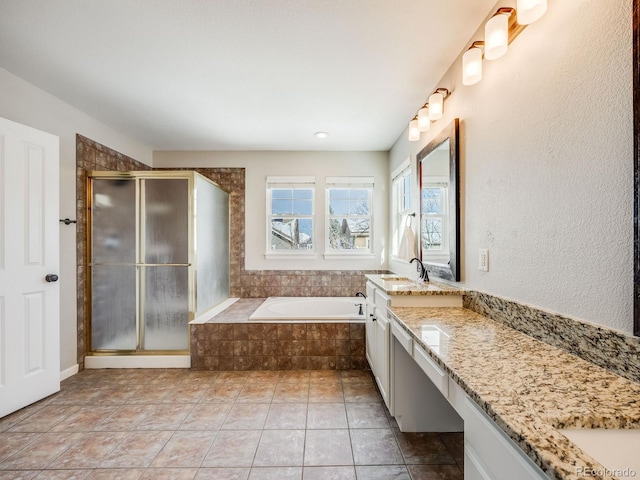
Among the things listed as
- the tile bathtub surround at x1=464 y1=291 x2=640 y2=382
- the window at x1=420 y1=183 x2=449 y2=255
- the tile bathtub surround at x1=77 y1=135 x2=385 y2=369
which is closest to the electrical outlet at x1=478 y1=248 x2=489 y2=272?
the tile bathtub surround at x1=464 y1=291 x2=640 y2=382

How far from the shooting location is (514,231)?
1.46 m

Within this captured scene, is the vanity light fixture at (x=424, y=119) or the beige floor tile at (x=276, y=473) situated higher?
the vanity light fixture at (x=424, y=119)

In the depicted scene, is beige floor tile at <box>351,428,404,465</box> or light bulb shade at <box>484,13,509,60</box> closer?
light bulb shade at <box>484,13,509,60</box>

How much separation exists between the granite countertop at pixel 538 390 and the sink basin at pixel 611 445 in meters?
0.01

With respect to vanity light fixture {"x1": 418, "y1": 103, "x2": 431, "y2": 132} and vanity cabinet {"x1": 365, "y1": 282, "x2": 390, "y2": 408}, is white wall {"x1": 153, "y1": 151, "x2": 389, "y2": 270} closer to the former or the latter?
vanity cabinet {"x1": 365, "y1": 282, "x2": 390, "y2": 408}

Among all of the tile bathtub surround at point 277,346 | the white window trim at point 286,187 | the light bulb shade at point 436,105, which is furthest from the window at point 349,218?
the light bulb shade at point 436,105

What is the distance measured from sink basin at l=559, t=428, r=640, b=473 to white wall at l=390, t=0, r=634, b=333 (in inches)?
14.4

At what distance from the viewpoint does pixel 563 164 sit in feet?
3.76

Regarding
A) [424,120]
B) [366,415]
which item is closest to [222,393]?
[366,415]

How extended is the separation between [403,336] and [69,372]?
2980mm

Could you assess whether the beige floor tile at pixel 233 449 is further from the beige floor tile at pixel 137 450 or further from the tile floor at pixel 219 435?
the beige floor tile at pixel 137 450

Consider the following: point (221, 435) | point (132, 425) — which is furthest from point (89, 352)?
point (221, 435)

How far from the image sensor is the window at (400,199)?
322cm

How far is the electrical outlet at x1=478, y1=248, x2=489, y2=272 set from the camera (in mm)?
1685
